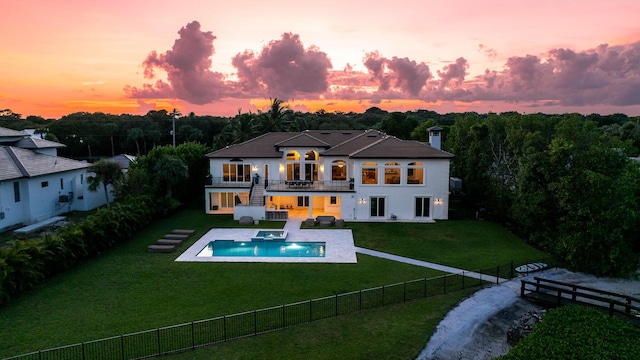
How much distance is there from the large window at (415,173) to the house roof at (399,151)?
77 centimetres

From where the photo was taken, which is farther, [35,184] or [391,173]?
[391,173]

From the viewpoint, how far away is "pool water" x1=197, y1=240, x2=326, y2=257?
82.0 feet

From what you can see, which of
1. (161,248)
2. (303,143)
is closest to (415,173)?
(303,143)

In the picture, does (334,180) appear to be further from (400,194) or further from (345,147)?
(400,194)

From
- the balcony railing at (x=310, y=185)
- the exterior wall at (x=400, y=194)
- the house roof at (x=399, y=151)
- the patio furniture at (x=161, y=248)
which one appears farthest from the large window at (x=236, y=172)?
the patio furniture at (x=161, y=248)

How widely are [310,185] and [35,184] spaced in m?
21.6

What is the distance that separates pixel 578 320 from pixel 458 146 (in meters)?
32.2

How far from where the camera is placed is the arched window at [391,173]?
3372cm

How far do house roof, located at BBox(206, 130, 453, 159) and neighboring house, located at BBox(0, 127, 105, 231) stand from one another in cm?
1243

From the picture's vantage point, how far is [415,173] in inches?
1332

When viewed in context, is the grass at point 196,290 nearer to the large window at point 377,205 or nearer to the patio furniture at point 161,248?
the patio furniture at point 161,248

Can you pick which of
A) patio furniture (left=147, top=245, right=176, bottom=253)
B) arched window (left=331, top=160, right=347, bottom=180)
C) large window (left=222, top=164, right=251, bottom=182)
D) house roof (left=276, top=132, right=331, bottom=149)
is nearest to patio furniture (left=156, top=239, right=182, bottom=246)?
patio furniture (left=147, top=245, right=176, bottom=253)

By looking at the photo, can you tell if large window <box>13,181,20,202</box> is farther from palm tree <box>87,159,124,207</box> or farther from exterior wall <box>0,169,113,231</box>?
palm tree <box>87,159,124,207</box>

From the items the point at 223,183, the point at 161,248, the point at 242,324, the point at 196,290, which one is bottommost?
the point at 196,290
